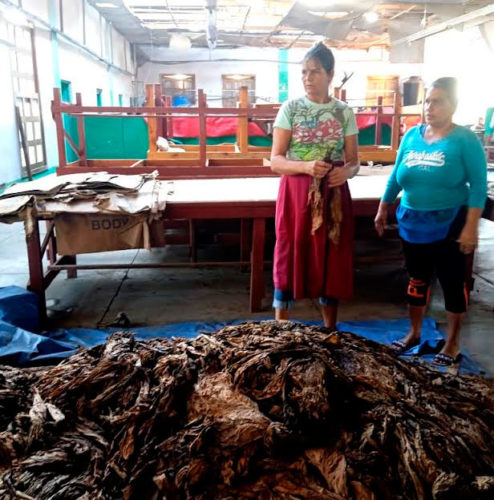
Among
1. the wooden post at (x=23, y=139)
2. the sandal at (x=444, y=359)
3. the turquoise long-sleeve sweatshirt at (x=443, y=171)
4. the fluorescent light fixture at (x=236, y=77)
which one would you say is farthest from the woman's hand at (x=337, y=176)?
the fluorescent light fixture at (x=236, y=77)

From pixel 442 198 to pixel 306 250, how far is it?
29.3 inches

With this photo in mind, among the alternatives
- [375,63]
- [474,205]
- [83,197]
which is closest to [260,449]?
[474,205]

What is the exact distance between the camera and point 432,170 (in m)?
2.61

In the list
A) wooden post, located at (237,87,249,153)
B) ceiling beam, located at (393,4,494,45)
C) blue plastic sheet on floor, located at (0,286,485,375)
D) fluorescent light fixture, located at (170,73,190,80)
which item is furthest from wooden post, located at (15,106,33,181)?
fluorescent light fixture, located at (170,73,190,80)

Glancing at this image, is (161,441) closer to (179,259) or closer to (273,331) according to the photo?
(273,331)

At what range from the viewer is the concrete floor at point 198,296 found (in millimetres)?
3758

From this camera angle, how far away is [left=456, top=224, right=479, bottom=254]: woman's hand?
2.59 meters

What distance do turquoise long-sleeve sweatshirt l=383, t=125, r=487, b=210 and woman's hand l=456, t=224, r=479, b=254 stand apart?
11 centimetres

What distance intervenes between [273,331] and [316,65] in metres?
1.32

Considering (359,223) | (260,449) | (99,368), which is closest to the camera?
(260,449)

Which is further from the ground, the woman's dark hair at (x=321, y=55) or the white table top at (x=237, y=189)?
the woman's dark hair at (x=321, y=55)

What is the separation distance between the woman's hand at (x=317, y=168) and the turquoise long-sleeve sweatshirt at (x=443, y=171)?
473 millimetres

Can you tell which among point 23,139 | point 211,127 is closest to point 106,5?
point 23,139

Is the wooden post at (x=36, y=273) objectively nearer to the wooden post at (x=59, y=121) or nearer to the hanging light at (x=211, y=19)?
the wooden post at (x=59, y=121)
